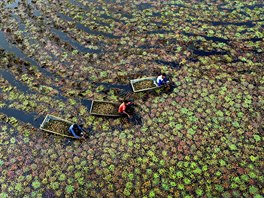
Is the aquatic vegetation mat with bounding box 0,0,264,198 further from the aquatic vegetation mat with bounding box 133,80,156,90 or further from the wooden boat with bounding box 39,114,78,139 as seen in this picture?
the aquatic vegetation mat with bounding box 133,80,156,90

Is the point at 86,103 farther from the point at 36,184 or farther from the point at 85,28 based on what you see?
the point at 85,28

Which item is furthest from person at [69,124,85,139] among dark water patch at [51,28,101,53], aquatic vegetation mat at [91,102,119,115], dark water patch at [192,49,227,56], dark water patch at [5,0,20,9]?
dark water patch at [5,0,20,9]

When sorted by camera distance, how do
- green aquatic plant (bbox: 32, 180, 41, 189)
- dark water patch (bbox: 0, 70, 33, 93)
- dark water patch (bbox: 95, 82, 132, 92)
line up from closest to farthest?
green aquatic plant (bbox: 32, 180, 41, 189), dark water patch (bbox: 95, 82, 132, 92), dark water patch (bbox: 0, 70, 33, 93)

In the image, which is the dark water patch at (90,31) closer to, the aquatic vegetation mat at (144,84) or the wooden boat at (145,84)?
the wooden boat at (145,84)

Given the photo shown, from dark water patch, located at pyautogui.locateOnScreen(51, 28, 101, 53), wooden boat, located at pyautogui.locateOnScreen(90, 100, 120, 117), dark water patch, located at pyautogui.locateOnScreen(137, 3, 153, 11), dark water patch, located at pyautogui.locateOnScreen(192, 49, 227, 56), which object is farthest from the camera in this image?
dark water patch, located at pyautogui.locateOnScreen(137, 3, 153, 11)

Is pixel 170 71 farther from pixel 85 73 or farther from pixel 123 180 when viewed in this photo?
pixel 123 180

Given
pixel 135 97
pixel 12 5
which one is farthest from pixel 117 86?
pixel 12 5
